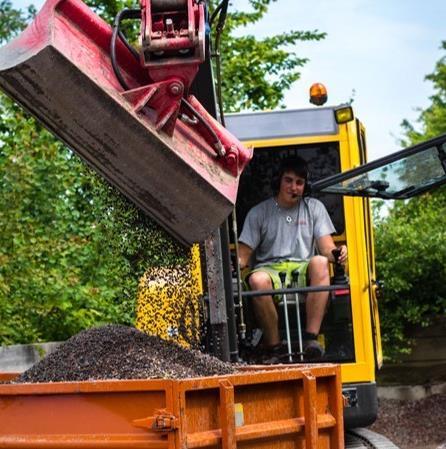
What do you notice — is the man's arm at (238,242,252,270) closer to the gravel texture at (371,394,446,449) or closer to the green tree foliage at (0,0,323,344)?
the green tree foliage at (0,0,323,344)

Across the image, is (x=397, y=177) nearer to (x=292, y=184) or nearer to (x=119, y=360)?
(x=292, y=184)

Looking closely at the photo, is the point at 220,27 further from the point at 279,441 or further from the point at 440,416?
the point at 440,416

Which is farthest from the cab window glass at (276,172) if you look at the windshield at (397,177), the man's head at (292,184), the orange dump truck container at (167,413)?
the orange dump truck container at (167,413)

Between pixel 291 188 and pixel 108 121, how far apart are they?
3.38 meters

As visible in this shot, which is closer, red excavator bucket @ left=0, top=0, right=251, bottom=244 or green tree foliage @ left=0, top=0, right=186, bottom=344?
red excavator bucket @ left=0, top=0, right=251, bottom=244

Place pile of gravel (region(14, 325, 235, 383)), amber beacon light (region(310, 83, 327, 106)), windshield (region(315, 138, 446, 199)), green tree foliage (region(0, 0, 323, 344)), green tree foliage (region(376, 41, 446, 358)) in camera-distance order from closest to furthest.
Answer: pile of gravel (region(14, 325, 235, 383)) → windshield (region(315, 138, 446, 199)) → amber beacon light (region(310, 83, 327, 106)) → green tree foliage (region(0, 0, 323, 344)) → green tree foliage (region(376, 41, 446, 358))

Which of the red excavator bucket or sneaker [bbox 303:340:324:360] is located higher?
the red excavator bucket

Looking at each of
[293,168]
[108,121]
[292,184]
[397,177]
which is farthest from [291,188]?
[108,121]

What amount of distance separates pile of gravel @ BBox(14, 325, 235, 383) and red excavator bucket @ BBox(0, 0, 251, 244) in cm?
58

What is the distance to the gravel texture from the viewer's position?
11.2 metres

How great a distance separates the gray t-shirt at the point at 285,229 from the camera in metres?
8.62

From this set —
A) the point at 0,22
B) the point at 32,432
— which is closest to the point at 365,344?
the point at 32,432

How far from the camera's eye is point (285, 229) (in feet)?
28.4

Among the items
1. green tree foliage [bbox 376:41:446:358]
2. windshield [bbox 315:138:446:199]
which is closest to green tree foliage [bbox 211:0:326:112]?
green tree foliage [bbox 376:41:446:358]
